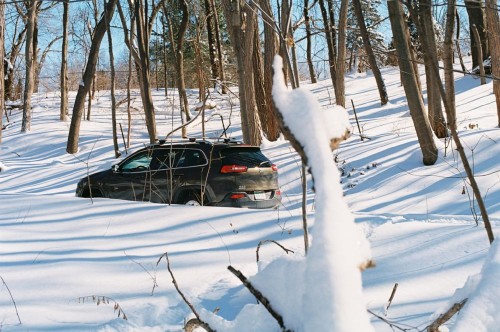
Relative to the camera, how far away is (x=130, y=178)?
8.89 meters

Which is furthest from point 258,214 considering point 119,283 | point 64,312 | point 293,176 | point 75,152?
point 75,152

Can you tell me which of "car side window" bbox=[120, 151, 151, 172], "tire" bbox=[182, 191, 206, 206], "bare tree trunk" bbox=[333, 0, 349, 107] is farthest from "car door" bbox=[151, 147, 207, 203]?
"bare tree trunk" bbox=[333, 0, 349, 107]

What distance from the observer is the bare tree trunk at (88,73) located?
55.7ft

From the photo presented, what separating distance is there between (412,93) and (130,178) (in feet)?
18.5

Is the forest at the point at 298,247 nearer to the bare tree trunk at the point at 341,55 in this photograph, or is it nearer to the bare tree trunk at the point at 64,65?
the bare tree trunk at the point at 341,55

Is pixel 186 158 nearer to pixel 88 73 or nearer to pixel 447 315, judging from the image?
pixel 447 315

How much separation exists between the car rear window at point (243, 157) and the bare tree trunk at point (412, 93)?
3.55m

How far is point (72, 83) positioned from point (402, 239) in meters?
45.7

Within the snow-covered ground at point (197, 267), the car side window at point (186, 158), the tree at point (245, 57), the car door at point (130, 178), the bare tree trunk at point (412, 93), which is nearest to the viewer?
the snow-covered ground at point (197, 267)

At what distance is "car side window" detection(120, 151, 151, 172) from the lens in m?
9.05

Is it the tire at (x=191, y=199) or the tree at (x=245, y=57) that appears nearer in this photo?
the tire at (x=191, y=199)

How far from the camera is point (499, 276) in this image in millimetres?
1395

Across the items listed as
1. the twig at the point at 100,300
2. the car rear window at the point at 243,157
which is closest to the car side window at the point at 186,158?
the car rear window at the point at 243,157

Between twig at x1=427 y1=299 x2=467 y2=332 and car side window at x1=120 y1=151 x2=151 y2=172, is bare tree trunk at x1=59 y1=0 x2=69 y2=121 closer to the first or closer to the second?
car side window at x1=120 y1=151 x2=151 y2=172
